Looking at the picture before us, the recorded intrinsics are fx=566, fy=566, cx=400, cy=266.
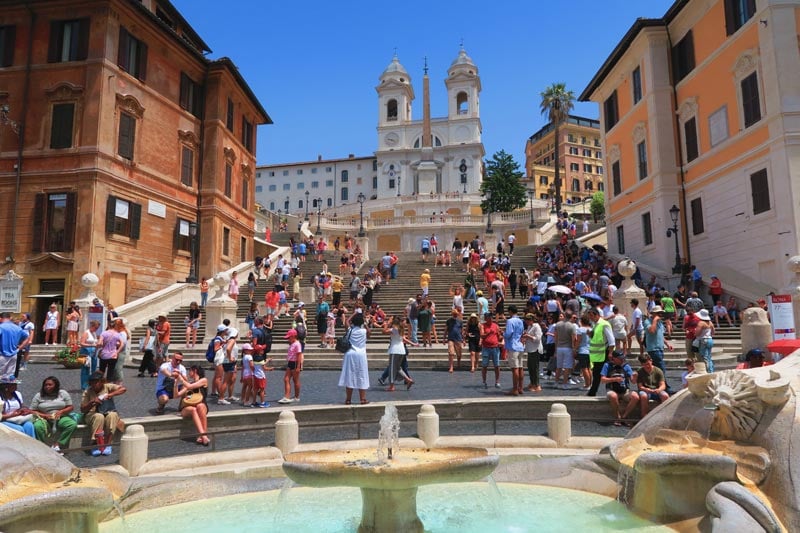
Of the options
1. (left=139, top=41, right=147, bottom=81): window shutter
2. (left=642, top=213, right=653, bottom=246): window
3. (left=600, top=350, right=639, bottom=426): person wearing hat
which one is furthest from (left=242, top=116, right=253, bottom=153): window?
(left=600, top=350, right=639, bottom=426): person wearing hat

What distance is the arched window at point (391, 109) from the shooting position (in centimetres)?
9012

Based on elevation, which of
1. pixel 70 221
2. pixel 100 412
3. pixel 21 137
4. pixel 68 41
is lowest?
pixel 100 412

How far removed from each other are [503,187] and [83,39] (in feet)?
154

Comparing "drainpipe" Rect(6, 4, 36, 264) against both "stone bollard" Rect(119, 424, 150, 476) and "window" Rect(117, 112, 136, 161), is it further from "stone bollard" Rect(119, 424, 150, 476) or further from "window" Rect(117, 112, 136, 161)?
"stone bollard" Rect(119, 424, 150, 476)

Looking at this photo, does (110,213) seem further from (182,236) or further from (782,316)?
(782,316)

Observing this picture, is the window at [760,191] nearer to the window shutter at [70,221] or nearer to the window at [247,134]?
the window shutter at [70,221]

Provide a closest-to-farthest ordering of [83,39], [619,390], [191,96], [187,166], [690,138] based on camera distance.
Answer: [619,390], [83,39], [690,138], [187,166], [191,96]

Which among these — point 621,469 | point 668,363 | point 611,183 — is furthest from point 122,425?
point 611,183

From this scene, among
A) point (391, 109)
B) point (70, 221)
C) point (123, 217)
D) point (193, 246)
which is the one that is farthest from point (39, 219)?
point (391, 109)

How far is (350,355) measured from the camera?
31.8 feet

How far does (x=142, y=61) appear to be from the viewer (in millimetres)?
25688

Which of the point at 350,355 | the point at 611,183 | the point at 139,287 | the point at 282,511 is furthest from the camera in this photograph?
the point at 611,183

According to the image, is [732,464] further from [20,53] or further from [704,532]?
[20,53]

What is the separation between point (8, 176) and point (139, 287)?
6847 millimetres
